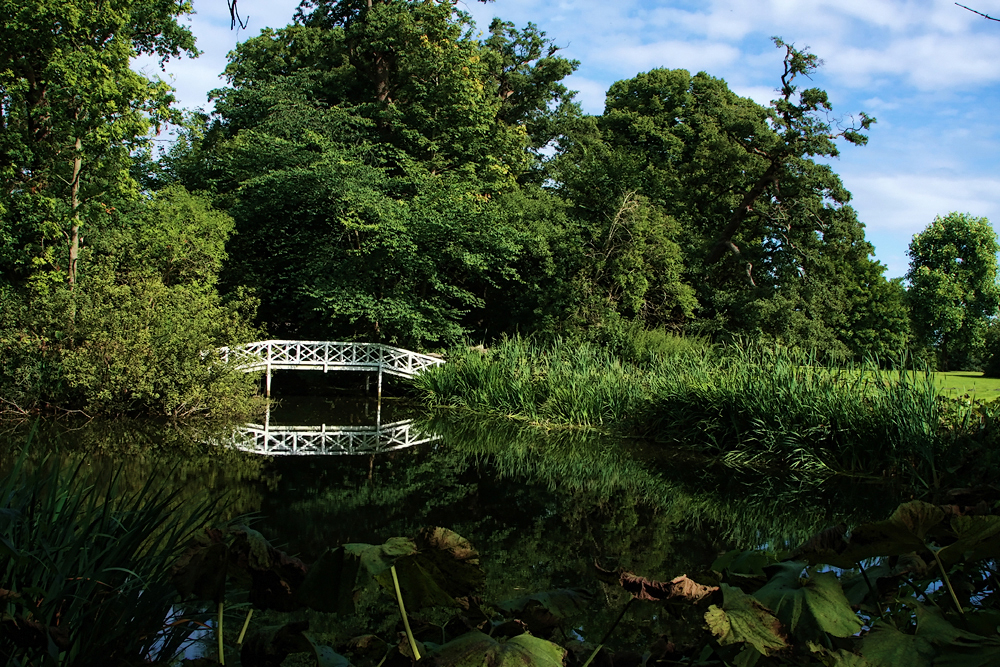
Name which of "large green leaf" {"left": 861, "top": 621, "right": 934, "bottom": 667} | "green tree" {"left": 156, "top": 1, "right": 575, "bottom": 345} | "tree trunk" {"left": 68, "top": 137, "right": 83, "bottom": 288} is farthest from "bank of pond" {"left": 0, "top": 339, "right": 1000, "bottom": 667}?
"tree trunk" {"left": 68, "top": 137, "right": 83, "bottom": 288}

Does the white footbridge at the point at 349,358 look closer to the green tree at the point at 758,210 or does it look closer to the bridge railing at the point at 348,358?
the bridge railing at the point at 348,358

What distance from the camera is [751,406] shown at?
10.0 meters

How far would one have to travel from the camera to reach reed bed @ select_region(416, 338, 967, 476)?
28.5ft

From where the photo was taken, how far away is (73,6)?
44.4 feet

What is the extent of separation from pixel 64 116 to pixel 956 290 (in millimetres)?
33402

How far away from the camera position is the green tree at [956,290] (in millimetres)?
33750

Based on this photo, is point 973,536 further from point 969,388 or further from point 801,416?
point 969,388

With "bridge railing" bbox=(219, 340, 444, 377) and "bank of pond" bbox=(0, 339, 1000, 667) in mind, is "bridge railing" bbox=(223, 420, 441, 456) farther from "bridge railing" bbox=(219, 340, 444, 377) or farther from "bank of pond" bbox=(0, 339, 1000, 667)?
"bridge railing" bbox=(219, 340, 444, 377)

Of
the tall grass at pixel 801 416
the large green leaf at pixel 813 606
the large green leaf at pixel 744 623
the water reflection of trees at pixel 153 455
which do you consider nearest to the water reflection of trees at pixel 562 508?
the water reflection of trees at pixel 153 455

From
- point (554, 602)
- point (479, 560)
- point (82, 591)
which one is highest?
point (554, 602)

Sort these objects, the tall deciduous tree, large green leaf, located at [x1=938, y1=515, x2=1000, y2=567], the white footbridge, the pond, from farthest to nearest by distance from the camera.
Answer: the white footbridge
the tall deciduous tree
the pond
large green leaf, located at [x1=938, y1=515, x2=1000, y2=567]

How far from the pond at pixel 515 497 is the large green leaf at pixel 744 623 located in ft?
7.77

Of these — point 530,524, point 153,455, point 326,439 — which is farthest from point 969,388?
point 153,455

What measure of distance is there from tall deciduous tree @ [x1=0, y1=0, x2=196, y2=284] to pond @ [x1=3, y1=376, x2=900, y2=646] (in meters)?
5.03
